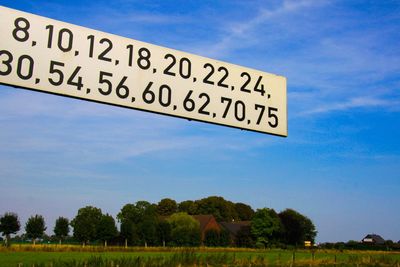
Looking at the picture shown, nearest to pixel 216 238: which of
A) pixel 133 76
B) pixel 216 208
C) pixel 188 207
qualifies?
pixel 216 208

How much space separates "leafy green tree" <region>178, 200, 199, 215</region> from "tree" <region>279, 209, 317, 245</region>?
105 ft

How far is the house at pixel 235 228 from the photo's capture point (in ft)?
312

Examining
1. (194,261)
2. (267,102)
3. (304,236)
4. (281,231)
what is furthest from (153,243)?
(267,102)

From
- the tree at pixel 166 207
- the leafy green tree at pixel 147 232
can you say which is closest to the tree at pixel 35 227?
the leafy green tree at pixel 147 232

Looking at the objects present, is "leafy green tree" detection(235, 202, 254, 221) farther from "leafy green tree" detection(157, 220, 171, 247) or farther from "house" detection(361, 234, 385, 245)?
"leafy green tree" detection(157, 220, 171, 247)

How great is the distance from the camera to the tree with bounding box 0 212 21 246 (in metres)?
76.5

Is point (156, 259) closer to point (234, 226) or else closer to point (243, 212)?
point (234, 226)

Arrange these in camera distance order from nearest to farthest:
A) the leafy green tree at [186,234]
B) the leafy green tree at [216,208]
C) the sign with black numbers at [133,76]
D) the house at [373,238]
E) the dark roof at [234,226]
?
the sign with black numbers at [133,76], the leafy green tree at [186,234], the dark roof at [234,226], the house at [373,238], the leafy green tree at [216,208]

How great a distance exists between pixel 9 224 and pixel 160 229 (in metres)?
27.0

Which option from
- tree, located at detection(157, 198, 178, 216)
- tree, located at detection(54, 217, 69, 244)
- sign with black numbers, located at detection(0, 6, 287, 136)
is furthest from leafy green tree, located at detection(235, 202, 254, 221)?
sign with black numbers, located at detection(0, 6, 287, 136)

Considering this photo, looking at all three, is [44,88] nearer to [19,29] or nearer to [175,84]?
[19,29]

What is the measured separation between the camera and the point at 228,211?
407 feet

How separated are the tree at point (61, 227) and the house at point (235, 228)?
34326 mm

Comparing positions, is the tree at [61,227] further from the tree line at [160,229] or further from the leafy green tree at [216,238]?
the leafy green tree at [216,238]
